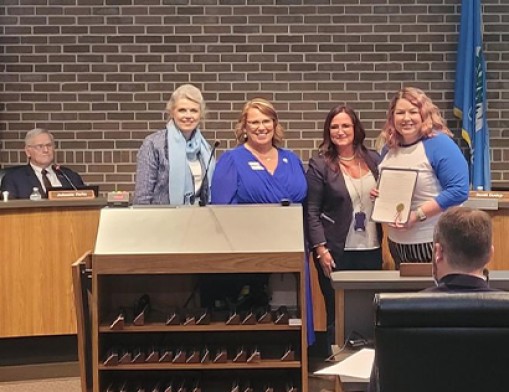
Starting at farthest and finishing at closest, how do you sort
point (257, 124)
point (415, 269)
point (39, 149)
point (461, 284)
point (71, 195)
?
point (39, 149)
point (71, 195)
point (257, 124)
point (415, 269)
point (461, 284)

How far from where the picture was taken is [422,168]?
140 inches

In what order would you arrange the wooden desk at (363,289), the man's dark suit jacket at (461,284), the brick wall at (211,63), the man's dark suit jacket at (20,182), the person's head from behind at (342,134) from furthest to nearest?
the brick wall at (211,63) < the man's dark suit jacket at (20,182) < the person's head from behind at (342,134) < the wooden desk at (363,289) < the man's dark suit jacket at (461,284)

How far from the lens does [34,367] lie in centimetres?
455

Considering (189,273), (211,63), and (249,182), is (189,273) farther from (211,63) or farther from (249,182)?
(211,63)

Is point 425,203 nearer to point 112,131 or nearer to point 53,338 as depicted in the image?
point 53,338

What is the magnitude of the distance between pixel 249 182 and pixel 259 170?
9 cm

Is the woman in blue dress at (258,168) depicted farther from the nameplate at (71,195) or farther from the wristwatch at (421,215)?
the nameplate at (71,195)

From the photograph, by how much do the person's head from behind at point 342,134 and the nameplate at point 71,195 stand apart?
1.42 metres

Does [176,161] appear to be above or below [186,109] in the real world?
below

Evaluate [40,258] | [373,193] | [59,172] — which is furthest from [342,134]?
[59,172]

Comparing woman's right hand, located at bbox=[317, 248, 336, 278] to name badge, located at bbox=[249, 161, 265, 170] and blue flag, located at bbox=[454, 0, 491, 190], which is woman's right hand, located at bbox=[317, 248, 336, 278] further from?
blue flag, located at bbox=[454, 0, 491, 190]

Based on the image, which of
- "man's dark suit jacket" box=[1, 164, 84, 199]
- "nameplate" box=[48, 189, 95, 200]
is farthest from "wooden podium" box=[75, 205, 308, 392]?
"man's dark suit jacket" box=[1, 164, 84, 199]

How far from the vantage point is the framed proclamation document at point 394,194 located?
11.5 feet

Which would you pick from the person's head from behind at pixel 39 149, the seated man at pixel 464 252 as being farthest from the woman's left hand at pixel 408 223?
the person's head from behind at pixel 39 149
